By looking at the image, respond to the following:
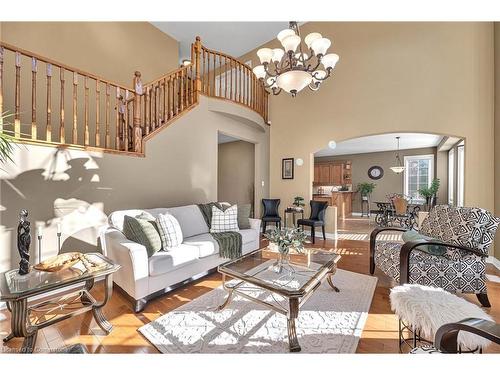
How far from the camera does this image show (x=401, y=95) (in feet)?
Answer: 13.7

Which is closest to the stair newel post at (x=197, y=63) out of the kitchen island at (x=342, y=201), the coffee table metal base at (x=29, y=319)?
the coffee table metal base at (x=29, y=319)

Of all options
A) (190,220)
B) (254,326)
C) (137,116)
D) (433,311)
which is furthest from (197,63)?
(433,311)

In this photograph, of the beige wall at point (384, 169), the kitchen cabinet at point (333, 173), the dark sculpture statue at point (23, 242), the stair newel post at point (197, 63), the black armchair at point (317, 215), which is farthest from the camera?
the kitchen cabinet at point (333, 173)

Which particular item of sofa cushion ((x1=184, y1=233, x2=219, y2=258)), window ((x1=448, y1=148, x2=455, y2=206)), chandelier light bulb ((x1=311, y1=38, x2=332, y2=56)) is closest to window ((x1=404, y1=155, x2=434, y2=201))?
window ((x1=448, y1=148, x2=455, y2=206))

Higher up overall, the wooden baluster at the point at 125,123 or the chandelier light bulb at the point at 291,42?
the chandelier light bulb at the point at 291,42

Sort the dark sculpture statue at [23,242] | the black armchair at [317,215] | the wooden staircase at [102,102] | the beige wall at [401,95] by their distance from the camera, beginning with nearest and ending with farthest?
the dark sculpture statue at [23,242], the wooden staircase at [102,102], the beige wall at [401,95], the black armchair at [317,215]

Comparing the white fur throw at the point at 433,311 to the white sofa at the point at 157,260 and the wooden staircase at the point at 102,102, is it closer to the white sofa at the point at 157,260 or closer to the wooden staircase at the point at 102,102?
the white sofa at the point at 157,260

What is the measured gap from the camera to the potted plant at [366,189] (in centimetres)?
879

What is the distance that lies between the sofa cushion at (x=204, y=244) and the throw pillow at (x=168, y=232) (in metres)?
0.20

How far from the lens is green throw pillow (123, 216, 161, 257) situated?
7.76 feet

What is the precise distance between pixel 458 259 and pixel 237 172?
550 cm

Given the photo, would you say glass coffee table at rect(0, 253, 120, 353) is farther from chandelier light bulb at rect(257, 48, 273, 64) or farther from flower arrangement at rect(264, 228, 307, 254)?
chandelier light bulb at rect(257, 48, 273, 64)
